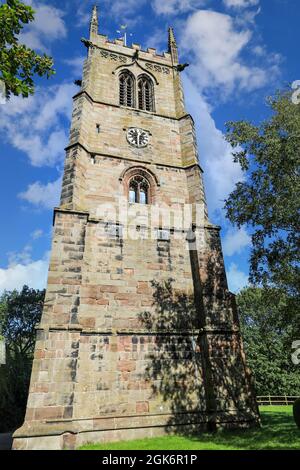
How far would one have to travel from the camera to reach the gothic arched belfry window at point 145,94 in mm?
19672

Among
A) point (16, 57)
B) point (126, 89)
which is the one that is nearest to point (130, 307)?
point (16, 57)

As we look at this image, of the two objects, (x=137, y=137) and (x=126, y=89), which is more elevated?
(x=126, y=89)

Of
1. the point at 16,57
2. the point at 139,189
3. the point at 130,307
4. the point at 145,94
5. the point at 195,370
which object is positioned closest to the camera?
the point at 16,57

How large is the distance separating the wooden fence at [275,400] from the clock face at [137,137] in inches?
975

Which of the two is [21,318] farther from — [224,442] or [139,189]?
[224,442]

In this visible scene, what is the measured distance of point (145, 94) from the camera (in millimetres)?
20344

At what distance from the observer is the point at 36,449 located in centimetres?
830

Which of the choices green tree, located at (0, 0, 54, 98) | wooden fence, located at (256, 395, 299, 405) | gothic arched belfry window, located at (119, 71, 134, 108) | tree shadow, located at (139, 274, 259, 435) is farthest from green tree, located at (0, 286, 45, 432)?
green tree, located at (0, 0, 54, 98)

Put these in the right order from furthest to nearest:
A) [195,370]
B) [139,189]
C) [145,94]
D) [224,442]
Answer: [145,94]
[139,189]
[195,370]
[224,442]

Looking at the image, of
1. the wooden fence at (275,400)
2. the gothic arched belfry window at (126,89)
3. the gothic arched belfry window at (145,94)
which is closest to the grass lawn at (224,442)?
the gothic arched belfry window at (126,89)

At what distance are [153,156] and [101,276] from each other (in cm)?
773

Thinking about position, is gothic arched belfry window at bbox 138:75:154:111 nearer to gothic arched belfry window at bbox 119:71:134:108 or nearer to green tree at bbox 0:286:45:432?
gothic arched belfry window at bbox 119:71:134:108

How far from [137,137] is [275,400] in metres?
26.8
